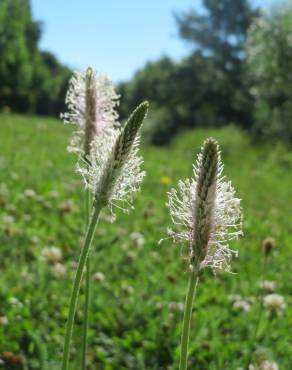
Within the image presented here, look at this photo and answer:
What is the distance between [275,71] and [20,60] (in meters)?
21.0

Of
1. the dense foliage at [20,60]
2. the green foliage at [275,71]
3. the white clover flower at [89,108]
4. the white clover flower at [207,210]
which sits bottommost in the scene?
the white clover flower at [207,210]

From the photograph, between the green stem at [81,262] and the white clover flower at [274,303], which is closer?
the green stem at [81,262]

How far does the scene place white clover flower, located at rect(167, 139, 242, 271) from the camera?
124 centimetres

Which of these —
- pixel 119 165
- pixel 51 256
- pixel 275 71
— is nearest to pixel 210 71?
pixel 275 71

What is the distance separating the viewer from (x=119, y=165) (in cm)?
135

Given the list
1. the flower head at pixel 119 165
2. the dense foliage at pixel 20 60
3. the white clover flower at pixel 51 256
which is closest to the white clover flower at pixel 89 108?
the flower head at pixel 119 165

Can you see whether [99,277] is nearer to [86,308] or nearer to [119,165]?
[86,308]

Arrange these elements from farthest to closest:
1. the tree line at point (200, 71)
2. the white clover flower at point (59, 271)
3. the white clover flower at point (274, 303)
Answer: the tree line at point (200, 71) → the white clover flower at point (59, 271) → the white clover flower at point (274, 303)

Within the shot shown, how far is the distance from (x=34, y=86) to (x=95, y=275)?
44339mm

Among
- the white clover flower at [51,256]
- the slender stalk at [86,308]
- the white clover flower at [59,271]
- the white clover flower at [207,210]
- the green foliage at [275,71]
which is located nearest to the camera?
the white clover flower at [207,210]

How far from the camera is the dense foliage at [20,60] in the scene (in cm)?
3397

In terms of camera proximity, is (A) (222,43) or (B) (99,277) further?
(A) (222,43)

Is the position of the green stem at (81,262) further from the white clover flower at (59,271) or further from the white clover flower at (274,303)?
the white clover flower at (59,271)

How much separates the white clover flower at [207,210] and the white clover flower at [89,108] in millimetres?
622
